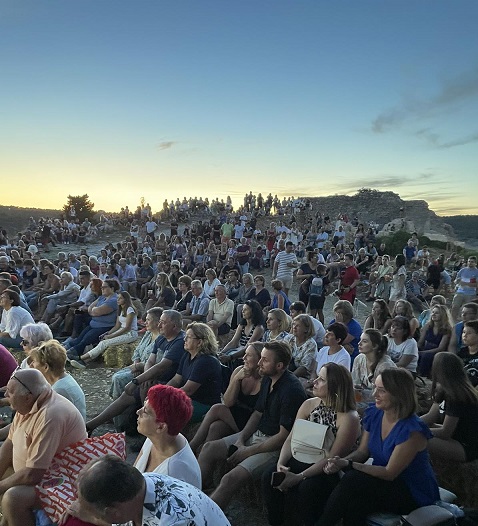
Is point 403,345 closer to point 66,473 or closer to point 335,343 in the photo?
point 335,343

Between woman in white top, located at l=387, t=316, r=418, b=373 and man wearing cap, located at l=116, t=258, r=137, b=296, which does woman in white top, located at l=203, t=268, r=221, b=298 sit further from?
woman in white top, located at l=387, t=316, r=418, b=373

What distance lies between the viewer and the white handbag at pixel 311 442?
3.37m

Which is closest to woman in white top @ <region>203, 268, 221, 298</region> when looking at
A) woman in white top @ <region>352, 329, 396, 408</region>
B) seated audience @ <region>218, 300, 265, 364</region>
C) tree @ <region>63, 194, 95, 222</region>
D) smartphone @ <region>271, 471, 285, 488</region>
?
seated audience @ <region>218, 300, 265, 364</region>

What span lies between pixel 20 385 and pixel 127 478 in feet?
5.13

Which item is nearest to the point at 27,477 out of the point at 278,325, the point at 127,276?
the point at 278,325

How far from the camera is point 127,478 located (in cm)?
188

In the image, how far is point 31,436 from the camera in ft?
10.1

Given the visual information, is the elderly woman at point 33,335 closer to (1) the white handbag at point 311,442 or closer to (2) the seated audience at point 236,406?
Answer: (2) the seated audience at point 236,406

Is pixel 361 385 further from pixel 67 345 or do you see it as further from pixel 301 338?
pixel 67 345

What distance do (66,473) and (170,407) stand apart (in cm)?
91

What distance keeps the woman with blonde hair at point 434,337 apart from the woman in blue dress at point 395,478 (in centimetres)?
327

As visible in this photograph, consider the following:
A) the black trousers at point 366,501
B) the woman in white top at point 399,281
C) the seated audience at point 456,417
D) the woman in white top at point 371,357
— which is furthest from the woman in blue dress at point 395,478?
the woman in white top at point 399,281

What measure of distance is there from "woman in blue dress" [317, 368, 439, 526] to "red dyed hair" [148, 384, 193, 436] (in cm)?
114

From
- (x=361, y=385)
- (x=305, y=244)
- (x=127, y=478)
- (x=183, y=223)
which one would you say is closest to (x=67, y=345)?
(x=361, y=385)
